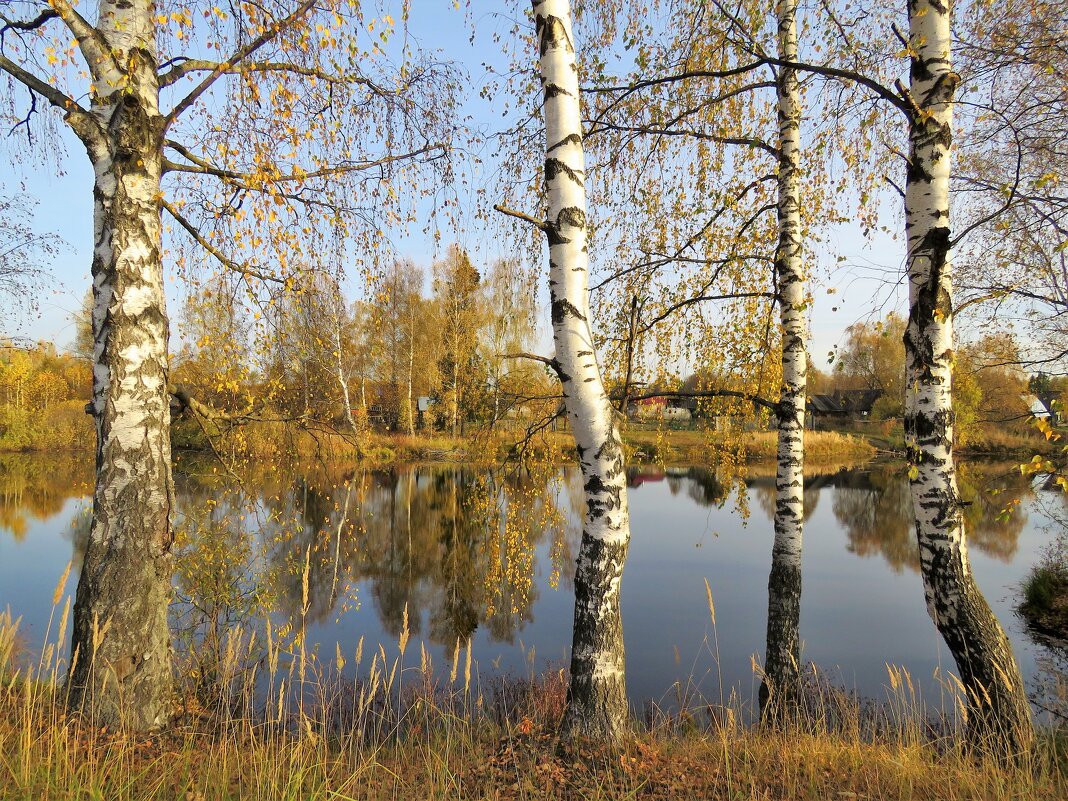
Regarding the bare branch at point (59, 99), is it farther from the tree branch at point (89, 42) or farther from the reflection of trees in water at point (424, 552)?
the reflection of trees in water at point (424, 552)

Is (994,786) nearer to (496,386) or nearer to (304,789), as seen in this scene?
(304,789)

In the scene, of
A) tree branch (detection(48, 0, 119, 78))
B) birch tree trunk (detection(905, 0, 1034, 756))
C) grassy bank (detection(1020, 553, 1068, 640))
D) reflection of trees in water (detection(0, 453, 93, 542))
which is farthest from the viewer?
reflection of trees in water (detection(0, 453, 93, 542))

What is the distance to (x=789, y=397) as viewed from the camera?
5094mm

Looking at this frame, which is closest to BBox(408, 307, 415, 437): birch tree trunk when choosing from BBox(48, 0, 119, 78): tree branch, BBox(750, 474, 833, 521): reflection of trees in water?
BBox(750, 474, 833, 521): reflection of trees in water

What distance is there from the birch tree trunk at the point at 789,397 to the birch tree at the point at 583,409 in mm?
2503

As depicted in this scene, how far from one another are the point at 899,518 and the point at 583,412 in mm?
17986

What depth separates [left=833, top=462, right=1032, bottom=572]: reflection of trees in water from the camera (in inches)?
533

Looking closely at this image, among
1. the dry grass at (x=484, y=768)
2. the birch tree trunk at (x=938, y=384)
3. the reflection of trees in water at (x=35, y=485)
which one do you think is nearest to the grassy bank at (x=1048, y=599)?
the birch tree trunk at (x=938, y=384)

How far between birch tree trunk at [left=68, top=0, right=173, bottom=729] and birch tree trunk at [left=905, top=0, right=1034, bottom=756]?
431 cm

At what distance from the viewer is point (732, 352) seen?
577 centimetres

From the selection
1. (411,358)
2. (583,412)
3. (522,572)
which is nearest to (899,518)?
(522,572)

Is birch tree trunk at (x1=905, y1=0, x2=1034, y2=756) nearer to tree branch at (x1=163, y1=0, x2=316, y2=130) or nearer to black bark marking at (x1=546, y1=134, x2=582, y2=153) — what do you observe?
black bark marking at (x1=546, y1=134, x2=582, y2=153)

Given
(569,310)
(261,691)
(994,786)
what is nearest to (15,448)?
(261,691)

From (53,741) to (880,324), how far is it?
4.97 m
